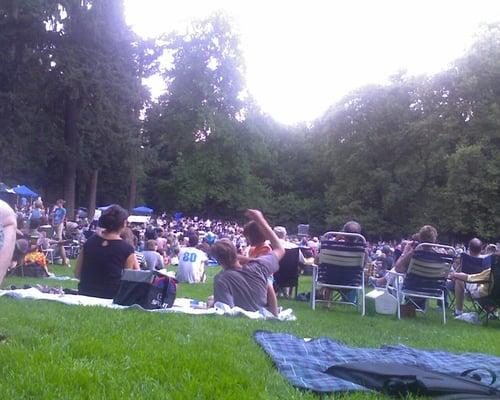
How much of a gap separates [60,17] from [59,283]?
809 inches

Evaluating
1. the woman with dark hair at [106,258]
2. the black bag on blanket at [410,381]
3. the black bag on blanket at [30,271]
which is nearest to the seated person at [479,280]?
the woman with dark hair at [106,258]

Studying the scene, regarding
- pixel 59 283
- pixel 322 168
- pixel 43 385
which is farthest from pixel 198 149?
pixel 43 385

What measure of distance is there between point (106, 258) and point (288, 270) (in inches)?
161

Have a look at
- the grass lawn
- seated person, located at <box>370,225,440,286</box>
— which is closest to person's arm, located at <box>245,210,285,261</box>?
the grass lawn

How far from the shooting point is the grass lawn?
11.3 ft

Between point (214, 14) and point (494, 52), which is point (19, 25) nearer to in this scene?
point (214, 14)

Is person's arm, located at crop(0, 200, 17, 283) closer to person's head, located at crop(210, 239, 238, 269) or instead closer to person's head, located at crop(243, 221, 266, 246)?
person's head, located at crop(210, 239, 238, 269)

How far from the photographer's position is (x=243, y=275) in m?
7.08

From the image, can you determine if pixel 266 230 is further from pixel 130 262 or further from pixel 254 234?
pixel 130 262

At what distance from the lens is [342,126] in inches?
1758

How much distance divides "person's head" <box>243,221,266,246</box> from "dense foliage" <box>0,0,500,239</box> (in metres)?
21.9

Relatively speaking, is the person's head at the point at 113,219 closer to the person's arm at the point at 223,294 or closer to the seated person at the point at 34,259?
the person's arm at the point at 223,294

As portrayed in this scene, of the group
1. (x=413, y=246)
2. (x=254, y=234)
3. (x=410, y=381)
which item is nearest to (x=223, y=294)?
(x=254, y=234)

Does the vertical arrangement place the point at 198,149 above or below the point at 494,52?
below
